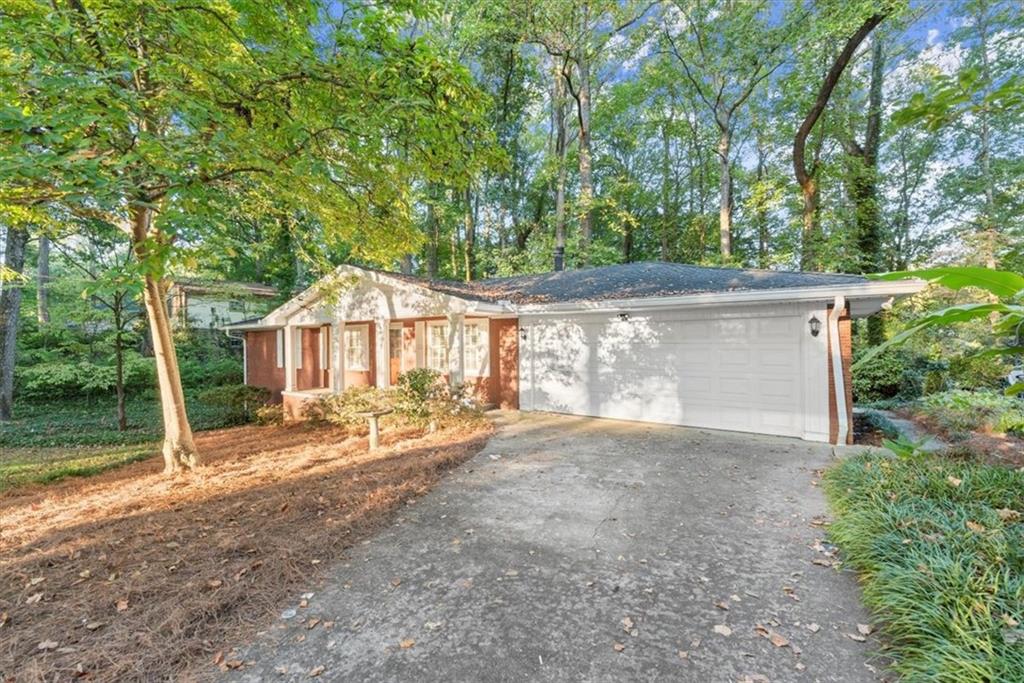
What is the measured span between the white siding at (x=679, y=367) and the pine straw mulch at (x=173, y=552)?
3.38 metres

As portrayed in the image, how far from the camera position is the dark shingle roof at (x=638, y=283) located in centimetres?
797

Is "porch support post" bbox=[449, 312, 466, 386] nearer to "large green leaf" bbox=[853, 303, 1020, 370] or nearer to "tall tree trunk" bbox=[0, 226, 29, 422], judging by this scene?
"large green leaf" bbox=[853, 303, 1020, 370]

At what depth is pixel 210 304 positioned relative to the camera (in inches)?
798

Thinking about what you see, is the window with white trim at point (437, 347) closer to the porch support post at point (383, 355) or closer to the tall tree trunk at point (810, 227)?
the porch support post at point (383, 355)

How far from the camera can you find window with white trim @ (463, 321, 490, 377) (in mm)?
10859

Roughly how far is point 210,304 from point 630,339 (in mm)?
19633

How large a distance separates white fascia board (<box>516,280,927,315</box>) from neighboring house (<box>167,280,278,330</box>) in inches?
492

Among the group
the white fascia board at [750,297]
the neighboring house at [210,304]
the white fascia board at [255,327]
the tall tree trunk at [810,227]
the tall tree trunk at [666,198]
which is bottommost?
the white fascia board at [750,297]

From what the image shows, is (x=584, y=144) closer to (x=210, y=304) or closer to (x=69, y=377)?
(x=210, y=304)

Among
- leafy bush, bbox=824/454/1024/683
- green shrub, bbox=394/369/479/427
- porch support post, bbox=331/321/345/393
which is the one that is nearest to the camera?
leafy bush, bbox=824/454/1024/683

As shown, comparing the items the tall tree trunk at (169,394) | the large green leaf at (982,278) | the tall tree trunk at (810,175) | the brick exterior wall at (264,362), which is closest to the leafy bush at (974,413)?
the tall tree trunk at (810,175)

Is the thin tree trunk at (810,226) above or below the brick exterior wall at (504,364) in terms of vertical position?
above

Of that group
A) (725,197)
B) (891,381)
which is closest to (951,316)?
(891,381)

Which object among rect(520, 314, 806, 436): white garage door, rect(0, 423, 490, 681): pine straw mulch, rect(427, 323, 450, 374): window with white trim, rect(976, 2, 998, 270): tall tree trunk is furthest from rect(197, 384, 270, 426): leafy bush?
rect(976, 2, 998, 270): tall tree trunk
